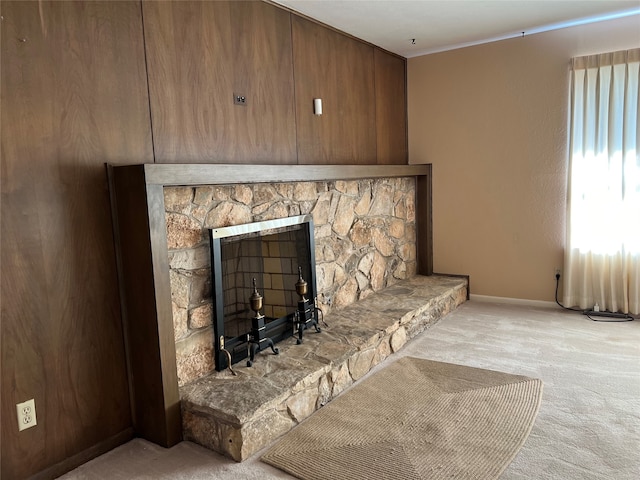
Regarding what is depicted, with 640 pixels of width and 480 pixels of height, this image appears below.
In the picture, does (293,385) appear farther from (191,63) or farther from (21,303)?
(191,63)

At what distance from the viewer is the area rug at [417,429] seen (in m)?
2.04

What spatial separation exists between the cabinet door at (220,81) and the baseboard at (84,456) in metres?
1.38

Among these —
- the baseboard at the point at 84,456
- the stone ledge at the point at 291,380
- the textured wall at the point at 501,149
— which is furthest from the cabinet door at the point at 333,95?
the baseboard at the point at 84,456

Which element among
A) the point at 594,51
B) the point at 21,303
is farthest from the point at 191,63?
the point at 594,51

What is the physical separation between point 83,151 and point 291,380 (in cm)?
148

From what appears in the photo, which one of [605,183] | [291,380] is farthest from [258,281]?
[605,183]

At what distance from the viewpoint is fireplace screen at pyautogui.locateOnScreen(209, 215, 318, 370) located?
2611mm

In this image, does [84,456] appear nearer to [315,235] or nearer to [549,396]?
[315,235]

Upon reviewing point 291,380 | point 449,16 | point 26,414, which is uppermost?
point 449,16

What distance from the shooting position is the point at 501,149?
14.3 ft

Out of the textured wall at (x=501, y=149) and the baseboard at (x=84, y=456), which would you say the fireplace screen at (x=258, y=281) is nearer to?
the baseboard at (x=84, y=456)

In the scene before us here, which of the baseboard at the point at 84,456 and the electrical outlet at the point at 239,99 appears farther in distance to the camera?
the electrical outlet at the point at 239,99

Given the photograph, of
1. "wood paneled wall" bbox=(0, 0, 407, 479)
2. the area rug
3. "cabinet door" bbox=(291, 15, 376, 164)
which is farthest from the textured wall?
"wood paneled wall" bbox=(0, 0, 407, 479)

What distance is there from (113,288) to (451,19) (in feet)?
10.1
